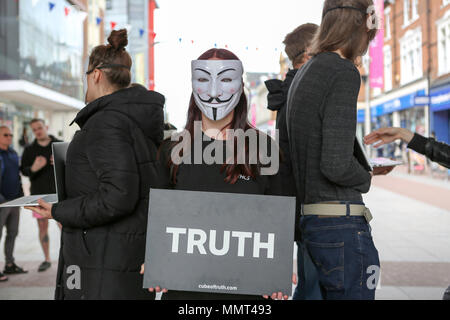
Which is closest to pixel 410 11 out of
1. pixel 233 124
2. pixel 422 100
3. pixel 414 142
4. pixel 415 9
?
pixel 415 9

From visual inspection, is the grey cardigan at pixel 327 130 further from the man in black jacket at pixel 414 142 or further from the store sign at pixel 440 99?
the store sign at pixel 440 99

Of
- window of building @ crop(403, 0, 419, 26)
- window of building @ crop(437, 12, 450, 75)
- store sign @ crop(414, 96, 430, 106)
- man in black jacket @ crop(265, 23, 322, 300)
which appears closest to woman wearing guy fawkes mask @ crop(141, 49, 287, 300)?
man in black jacket @ crop(265, 23, 322, 300)

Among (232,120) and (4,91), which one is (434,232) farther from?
(4,91)

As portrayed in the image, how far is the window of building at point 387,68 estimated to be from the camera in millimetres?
32381

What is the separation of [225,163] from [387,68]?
33.7 m

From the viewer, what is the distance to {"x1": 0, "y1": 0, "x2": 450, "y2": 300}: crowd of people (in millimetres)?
1896

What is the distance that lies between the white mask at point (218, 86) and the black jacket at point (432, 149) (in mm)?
795

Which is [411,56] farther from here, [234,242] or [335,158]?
[234,242]

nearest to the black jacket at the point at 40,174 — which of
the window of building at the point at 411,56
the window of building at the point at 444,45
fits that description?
the window of building at the point at 444,45

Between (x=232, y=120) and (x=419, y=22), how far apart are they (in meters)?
27.7

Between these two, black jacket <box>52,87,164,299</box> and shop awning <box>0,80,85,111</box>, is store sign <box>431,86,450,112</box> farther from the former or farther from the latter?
black jacket <box>52,87,164,299</box>

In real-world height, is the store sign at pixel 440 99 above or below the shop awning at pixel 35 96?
below

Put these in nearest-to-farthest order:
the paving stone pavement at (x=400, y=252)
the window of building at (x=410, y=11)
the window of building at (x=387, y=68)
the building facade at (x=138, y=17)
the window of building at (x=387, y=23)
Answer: the paving stone pavement at (x=400, y=252) → the window of building at (x=410, y=11) → the window of building at (x=387, y=23) → the window of building at (x=387, y=68) → the building facade at (x=138, y=17)
